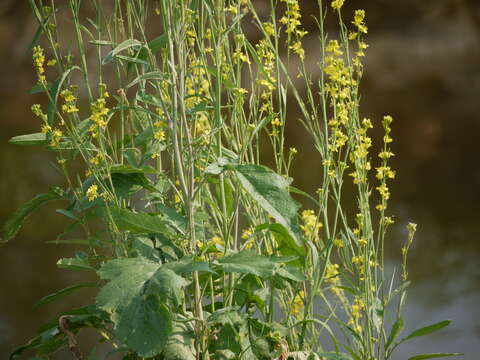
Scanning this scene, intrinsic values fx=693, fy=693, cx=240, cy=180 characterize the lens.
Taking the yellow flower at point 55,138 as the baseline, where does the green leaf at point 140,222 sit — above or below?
below

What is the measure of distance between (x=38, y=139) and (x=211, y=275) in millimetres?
375

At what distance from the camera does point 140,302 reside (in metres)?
0.98

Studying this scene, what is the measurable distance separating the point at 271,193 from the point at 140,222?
0.66 feet

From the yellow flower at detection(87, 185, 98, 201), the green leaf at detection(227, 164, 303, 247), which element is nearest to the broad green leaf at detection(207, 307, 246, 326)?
the green leaf at detection(227, 164, 303, 247)

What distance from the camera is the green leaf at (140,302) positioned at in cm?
96

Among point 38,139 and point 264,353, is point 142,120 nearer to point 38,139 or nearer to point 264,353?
point 38,139

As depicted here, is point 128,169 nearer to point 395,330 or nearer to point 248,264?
point 248,264

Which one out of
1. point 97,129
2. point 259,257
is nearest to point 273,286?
point 259,257

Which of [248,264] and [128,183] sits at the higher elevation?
[128,183]

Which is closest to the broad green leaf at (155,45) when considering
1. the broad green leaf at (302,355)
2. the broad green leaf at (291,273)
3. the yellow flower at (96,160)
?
the yellow flower at (96,160)

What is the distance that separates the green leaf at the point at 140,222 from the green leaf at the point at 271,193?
0.14 metres

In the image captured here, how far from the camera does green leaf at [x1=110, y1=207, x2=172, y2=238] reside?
1.03 metres

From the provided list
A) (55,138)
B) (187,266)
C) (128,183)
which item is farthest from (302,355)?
(55,138)

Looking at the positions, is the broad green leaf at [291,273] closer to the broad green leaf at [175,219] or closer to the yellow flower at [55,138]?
the broad green leaf at [175,219]
